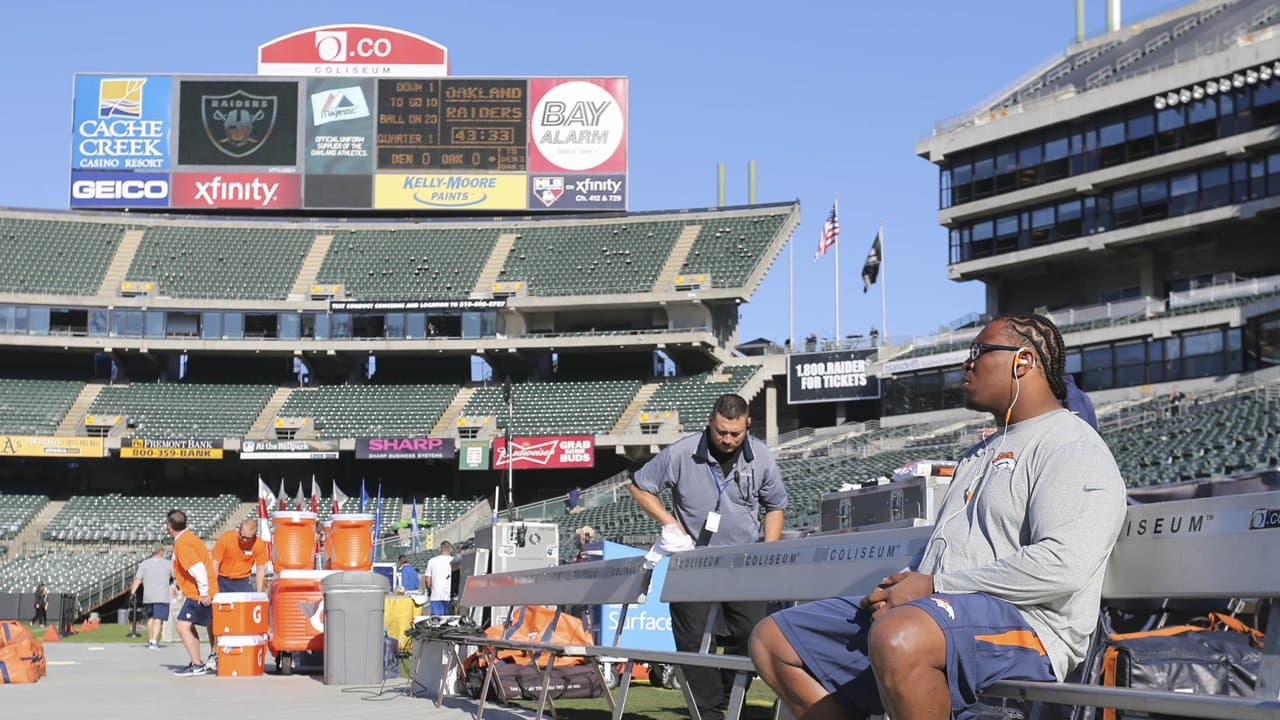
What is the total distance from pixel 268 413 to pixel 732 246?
18.4 meters

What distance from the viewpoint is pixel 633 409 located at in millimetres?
52094

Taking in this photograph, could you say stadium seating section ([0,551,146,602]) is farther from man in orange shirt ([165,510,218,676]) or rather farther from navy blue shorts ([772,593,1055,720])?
navy blue shorts ([772,593,1055,720])

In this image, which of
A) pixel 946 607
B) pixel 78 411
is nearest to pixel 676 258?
pixel 78 411

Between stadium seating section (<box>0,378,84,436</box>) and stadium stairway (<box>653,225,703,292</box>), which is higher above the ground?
stadium stairway (<box>653,225,703,292</box>)

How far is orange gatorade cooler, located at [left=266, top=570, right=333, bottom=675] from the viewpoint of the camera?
1444 centimetres

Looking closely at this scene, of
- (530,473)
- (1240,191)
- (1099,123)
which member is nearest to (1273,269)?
(1240,191)

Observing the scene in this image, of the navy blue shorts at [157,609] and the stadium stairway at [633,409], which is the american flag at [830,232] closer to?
the stadium stairway at [633,409]

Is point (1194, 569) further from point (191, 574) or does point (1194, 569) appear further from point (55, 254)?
point (55, 254)

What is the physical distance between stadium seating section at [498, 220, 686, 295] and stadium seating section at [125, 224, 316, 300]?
8.45m

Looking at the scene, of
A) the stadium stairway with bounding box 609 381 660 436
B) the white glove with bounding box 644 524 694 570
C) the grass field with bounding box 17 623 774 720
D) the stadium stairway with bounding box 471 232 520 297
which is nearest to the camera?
the white glove with bounding box 644 524 694 570

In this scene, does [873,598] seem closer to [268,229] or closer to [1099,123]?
[1099,123]

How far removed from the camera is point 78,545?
4650cm

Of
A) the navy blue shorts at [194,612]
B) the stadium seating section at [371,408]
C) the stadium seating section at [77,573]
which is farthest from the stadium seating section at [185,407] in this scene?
the navy blue shorts at [194,612]

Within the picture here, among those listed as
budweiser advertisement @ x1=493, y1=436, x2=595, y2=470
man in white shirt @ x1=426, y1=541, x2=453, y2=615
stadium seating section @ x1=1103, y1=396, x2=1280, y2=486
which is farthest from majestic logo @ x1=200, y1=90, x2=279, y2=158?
man in white shirt @ x1=426, y1=541, x2=453, y2=615
